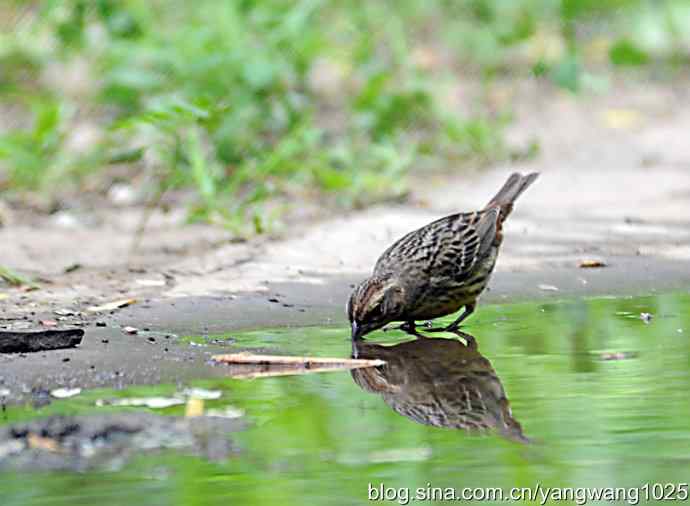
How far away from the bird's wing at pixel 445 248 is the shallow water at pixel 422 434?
1.86ft

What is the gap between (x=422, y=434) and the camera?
13.3 ft

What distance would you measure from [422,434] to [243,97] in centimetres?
594

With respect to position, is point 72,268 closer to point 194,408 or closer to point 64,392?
point 64,392

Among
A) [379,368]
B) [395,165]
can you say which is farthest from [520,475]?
[395,165]

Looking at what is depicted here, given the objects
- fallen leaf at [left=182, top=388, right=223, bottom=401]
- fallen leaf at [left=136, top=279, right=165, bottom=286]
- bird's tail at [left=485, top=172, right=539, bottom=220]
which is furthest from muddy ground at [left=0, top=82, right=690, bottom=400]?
bird's tail at [left=485, top=172, right=539, bottom=220]

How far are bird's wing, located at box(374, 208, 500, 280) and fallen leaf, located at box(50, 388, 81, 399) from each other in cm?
178

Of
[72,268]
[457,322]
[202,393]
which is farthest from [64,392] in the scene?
[72,268]

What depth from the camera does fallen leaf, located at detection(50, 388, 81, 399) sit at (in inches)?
177

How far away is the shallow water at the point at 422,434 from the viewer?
352 cm

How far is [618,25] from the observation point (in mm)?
15219

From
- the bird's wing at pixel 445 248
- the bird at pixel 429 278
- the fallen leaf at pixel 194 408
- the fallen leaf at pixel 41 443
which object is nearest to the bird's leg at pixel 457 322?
the bird at pixel 429 278

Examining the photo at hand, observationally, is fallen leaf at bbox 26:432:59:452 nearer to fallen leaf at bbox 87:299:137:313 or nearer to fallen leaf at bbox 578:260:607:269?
fallen leaf at bbox 87:299:137:313

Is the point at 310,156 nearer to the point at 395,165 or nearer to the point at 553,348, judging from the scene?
the point at 395,165

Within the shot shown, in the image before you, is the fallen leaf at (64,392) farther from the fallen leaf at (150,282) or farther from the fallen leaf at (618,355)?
the fallen leaf at (150,282)
